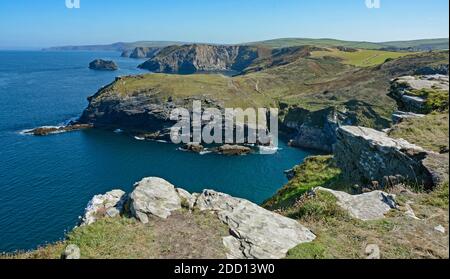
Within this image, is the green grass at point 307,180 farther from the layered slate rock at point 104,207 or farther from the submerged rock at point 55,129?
the submerged rock at point 55,129

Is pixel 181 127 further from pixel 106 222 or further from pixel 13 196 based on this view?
pixel 106 222

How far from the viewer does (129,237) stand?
14.5 m

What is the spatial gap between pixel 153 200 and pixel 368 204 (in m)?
10.2

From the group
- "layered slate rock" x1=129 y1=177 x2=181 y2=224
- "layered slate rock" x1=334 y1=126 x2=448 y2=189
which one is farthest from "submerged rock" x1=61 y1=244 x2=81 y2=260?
"layered slate rock" x1=334 y1=126 x2=448 y2=189

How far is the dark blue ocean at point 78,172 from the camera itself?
188 ft

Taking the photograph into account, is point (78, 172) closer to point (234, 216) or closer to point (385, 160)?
point (234, 216)

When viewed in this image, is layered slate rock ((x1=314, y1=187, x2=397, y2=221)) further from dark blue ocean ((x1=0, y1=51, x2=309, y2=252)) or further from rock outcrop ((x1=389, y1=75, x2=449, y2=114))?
dark blue ocean ((x1=0, y1=51, x2=309, y2=252))

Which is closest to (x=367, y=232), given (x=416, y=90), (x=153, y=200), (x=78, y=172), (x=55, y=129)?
(x=153, y=200)

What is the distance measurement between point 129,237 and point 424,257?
35.4ft

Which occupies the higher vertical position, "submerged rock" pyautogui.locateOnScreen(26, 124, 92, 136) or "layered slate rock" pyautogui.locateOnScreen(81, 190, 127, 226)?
"layered slate rock" pyautogui.locateOnScreen(81, 190, 127, 226)

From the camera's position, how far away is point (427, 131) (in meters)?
24.1

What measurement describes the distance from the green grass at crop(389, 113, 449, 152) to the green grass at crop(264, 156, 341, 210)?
5.77m

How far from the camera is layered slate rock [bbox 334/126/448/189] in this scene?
1890 cm
